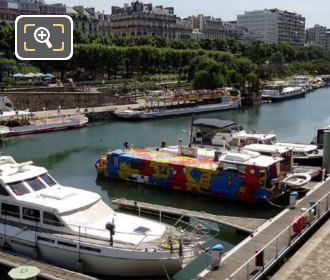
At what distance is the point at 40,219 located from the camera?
729 inches

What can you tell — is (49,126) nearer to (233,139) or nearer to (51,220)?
(233,139)

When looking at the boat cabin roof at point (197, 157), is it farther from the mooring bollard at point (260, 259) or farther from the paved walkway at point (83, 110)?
the paved walkway at point (83, 110)

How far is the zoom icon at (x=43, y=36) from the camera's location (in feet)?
72.9

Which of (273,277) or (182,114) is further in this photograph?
(182,114)

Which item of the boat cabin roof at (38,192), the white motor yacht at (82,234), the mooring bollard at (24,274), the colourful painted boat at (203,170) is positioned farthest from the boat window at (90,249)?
the colourful painted boat at (203,170)

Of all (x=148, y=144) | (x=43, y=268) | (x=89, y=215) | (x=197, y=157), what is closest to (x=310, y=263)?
(x=89, y=215)

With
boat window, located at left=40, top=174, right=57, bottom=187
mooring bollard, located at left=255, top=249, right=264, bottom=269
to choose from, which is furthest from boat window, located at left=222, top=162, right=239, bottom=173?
mooring bollard, located at left=255, top=249, right=264, bottom=269

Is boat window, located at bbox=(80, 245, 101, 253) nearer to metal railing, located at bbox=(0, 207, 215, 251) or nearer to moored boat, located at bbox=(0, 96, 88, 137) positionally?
metal railing, located at bbox=(0, 207, 215, 251)

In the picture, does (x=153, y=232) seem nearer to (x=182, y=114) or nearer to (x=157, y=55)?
(x=182, y=114)

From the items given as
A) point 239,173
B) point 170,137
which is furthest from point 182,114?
point 239,173

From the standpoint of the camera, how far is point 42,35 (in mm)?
22250

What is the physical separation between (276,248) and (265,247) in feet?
2.10

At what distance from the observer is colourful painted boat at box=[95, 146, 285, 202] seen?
26.7m

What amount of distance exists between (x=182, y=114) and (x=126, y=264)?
54.0 meters
